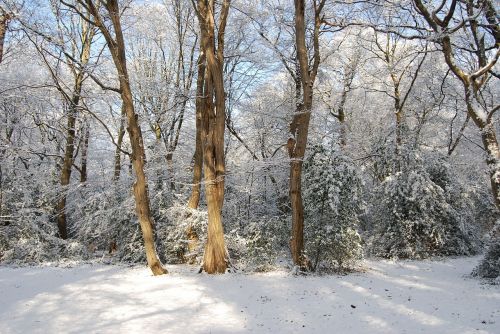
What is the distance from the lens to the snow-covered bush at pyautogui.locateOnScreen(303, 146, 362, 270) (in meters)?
10.4

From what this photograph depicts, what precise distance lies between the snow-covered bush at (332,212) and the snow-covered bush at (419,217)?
13.7ft

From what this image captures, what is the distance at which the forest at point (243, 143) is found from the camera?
33.6 feet

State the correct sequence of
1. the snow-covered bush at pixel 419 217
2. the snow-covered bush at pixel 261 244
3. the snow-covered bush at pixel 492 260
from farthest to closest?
the snow-covered bush at pixel 419 217, the snow-covered bush at pixel 261 244, the snow-covered bush at pixel 492 260

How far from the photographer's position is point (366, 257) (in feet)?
48.4

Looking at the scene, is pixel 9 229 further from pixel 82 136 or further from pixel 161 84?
pixel 161 84

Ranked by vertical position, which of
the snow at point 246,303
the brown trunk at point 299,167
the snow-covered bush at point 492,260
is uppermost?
the brown trunk at point 299,167

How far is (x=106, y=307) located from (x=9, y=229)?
9.70 meters

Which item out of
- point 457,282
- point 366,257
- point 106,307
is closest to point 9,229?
point 106,307

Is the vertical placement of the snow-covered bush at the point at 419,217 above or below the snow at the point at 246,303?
above

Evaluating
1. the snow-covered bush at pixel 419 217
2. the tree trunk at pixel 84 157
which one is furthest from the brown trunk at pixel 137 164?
the snow-covered bush at pixel 419 217

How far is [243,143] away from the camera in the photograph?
53.8 ft

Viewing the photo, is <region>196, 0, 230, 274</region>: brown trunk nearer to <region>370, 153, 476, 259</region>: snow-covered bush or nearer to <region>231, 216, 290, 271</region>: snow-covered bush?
<region>231, 216, 290, 271</region>: snow-covered bush

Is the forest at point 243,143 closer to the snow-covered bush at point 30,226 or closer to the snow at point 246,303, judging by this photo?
the snow-covered bush at point 30,226

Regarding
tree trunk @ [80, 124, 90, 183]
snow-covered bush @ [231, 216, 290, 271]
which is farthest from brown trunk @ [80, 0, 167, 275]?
tree trunk @ [80, 124, 90, 183]
